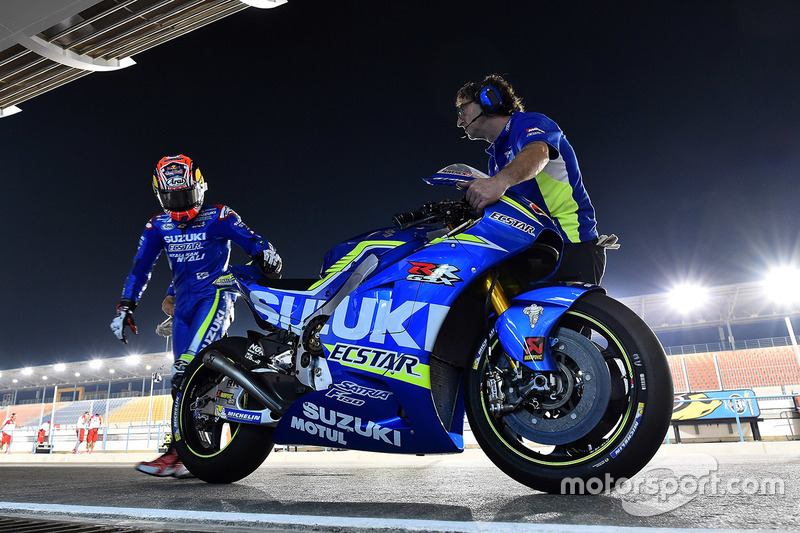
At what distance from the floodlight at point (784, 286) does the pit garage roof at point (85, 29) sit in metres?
26.0

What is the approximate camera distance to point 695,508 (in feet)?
4.12

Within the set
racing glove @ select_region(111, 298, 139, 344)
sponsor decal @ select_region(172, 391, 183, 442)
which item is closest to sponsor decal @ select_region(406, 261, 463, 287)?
sponsor decal @ select_region(172, 391, 183, 442)

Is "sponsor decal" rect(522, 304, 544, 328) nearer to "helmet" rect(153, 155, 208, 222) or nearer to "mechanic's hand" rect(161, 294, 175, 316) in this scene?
"helmet" rect(153, 155, 208, 222)

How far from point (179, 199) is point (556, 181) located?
9.73 ft

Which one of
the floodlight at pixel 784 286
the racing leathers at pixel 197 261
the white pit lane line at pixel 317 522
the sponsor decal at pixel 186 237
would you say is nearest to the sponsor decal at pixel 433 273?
the white pit lane line at pixel 317 522

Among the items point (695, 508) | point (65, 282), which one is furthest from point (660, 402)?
point (65, 282)

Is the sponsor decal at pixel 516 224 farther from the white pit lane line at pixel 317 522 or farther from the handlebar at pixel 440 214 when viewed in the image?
the white pit lane line at pixel 317 522

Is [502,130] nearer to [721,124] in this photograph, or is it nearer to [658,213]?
[721,124]

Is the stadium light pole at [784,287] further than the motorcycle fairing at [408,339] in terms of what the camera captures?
Yes

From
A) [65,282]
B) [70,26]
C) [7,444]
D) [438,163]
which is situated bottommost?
[7,444]

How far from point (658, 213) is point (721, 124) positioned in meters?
7.60

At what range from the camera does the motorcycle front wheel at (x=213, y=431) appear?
8.27ft

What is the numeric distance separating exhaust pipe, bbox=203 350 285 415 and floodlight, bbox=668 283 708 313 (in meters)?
27.7

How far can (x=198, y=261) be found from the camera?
3996 mm
